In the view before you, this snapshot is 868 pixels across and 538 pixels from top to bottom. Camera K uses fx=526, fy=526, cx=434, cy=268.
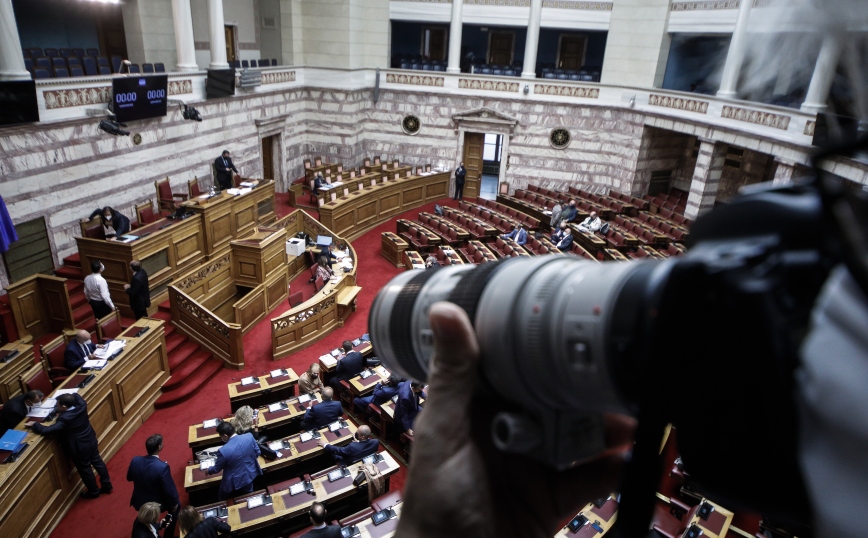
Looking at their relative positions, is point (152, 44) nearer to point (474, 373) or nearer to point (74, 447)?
point (74, 447)

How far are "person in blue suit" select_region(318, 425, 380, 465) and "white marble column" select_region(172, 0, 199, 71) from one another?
10.8m

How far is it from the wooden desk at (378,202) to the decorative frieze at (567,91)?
4.25m

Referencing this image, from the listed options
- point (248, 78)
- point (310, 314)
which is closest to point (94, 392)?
point (310, 314)

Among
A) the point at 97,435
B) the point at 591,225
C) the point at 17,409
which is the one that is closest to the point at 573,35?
the point at 591,225

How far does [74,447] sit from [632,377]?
6.61 m

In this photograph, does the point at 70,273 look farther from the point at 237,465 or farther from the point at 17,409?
the point at 237,465

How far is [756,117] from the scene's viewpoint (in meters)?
12.9

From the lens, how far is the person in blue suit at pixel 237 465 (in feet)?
18.9

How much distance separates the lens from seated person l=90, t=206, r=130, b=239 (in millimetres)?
9039

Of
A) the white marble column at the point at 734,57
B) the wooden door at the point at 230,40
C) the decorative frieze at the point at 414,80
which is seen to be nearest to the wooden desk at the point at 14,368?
the wooden door at the point at 230,40

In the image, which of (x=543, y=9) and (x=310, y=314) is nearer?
(x=310, y=314)

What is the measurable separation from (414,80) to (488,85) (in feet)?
8.54

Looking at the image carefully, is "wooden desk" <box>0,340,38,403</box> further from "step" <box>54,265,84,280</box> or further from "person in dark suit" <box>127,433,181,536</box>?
"step" <box>54,265,84,280</box>

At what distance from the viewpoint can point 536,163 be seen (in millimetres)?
18719
